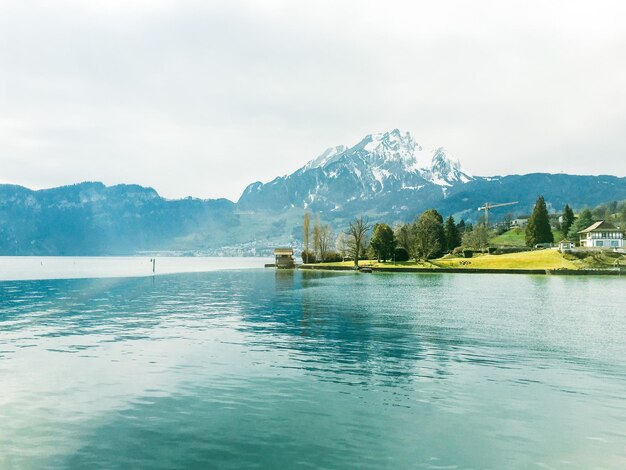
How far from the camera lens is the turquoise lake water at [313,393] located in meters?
18.8

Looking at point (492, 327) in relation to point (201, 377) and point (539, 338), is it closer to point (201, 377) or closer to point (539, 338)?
point (539, 338)

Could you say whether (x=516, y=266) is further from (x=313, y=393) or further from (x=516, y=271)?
(x=313, y=393)

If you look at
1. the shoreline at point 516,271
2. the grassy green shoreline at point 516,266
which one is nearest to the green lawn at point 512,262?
the grassy green shoreline at point 516,266

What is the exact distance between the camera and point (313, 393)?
87.9ft

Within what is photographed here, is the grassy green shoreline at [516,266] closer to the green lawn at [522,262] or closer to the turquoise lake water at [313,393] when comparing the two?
the green lawn at [522,262]

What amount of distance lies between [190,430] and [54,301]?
229 ft

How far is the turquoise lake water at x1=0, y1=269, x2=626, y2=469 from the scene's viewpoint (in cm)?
1883

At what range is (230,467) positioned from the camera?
17.4m

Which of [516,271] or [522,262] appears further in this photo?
[522,262]

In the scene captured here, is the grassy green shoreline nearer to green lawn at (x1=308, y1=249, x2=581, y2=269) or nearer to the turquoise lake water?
green lawn at (x1=308, y1=249, x2=581, y2=269)

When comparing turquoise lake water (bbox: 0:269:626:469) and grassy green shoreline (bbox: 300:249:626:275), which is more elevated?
grassy green shoreline (bbox: 300:249:626:275)

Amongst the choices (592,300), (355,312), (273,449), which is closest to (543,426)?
(273,449)

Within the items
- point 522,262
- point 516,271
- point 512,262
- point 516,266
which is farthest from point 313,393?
point 512,262

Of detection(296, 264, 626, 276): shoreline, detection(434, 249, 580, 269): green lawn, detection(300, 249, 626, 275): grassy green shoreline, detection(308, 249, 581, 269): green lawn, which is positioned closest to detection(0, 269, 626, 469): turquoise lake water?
detection(296, 264, 626, 276): shoreline
